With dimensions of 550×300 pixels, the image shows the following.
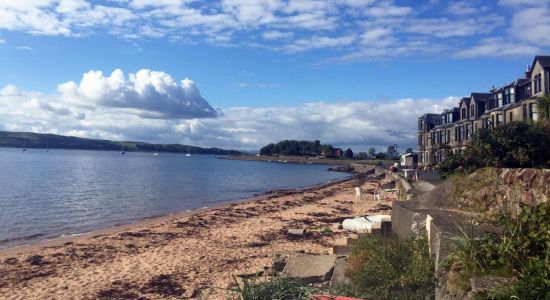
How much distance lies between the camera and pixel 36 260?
45.9 ft

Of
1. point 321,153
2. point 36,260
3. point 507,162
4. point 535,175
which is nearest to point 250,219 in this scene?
point 36,260

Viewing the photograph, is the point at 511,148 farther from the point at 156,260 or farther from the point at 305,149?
the point at 305,149

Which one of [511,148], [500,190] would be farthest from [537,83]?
[500,190]

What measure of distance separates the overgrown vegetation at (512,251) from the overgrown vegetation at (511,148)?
507 cm

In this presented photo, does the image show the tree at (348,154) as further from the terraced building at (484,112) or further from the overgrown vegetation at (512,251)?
the overgrown vegetation at (512,251)

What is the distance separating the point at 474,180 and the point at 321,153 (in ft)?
573

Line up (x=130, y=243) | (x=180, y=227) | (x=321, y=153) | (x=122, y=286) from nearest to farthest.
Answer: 1. (x=122, y=286)
2. (x=130, y=243)
3. (x=180, y=227)
4. (x=321, y=153)

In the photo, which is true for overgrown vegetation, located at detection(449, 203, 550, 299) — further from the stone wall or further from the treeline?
the treeline

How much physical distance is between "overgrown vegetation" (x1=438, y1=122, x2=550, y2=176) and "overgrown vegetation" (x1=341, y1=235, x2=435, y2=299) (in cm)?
367

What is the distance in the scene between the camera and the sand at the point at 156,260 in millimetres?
10328

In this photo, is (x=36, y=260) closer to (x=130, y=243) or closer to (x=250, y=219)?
(x=130, y=243)

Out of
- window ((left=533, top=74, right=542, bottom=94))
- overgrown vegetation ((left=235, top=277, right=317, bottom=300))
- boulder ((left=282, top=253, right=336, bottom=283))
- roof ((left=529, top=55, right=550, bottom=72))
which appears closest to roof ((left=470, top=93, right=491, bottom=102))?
window ((left=533, top=74, right=542, bottom=94))

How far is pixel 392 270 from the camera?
20.0 ft

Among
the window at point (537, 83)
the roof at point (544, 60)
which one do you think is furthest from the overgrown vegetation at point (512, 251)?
the window at point (537, 83)
